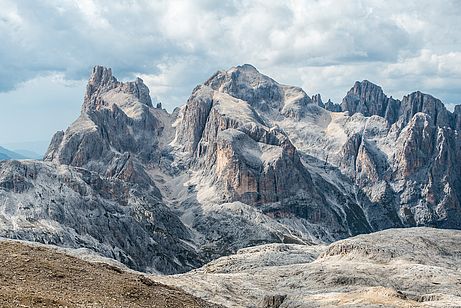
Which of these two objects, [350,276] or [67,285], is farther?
[350,276]

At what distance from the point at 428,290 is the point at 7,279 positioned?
8426 centimetres

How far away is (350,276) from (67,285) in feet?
249

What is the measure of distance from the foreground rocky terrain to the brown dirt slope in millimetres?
26420

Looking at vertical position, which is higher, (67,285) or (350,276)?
(67,285)

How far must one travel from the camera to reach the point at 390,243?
164m

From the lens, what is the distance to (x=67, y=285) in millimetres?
58562

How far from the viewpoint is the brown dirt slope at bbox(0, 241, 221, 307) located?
49000 mm

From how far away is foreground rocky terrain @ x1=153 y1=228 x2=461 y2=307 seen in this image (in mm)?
96000

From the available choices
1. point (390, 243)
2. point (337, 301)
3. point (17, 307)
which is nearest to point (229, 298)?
point (337, 301)

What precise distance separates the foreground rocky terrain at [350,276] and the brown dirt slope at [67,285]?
26420 mm

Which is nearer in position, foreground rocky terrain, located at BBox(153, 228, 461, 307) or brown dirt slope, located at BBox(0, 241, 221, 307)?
brown dirt slope, located at BBox(0, 241, 221, 307)

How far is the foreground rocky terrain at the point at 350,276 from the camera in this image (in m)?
96.0

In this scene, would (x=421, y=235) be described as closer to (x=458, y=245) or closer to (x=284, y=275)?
(x=458, y=245)

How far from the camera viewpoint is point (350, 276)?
123562mm
